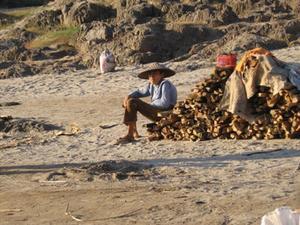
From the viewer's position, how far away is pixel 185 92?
659 inches

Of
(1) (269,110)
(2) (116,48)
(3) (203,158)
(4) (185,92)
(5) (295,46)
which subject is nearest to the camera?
(3) (203,158)

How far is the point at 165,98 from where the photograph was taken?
11.5 meters

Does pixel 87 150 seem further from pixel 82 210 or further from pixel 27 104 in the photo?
pixel 27 104

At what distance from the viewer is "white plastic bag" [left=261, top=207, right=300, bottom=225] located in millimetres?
4625

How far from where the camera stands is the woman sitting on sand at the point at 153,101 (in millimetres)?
11383

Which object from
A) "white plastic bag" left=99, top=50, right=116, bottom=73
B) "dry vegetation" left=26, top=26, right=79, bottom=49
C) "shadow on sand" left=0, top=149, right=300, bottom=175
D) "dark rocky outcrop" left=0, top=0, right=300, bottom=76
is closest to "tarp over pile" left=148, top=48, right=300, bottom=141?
"shadow on sand" left=0, top=149, right=300, bottom=175

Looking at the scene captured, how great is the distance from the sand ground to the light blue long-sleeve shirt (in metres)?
0.50

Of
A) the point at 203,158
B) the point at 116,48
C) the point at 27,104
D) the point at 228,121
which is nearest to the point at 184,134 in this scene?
the point at 228,121

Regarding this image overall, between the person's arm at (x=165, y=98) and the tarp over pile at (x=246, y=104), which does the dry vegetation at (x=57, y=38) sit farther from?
the tarp over pile at (x=246, y=104)

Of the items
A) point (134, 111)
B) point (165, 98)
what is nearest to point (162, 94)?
point (165, 98)

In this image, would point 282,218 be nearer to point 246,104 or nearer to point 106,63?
point 246,104

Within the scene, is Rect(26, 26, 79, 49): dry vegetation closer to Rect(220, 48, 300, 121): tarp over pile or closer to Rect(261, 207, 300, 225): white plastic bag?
Rect(220, 48, 300, 121): tarp over pile

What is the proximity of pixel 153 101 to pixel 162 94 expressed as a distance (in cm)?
21

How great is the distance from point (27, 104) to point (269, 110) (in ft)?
27.3
